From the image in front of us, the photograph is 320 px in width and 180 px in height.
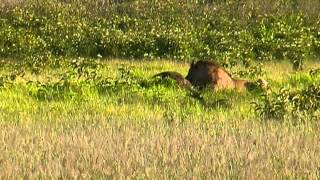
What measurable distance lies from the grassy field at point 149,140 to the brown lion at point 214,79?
1066mm

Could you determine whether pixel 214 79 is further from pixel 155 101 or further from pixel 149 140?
pixel 149 140

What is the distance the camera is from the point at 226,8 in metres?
23.5

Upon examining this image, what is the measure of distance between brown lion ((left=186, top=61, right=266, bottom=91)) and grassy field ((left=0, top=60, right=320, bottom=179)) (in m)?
1.07

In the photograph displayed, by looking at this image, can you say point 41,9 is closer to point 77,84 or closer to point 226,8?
point 226,8

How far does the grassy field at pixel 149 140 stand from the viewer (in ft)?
14.6

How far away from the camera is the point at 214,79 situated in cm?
1049

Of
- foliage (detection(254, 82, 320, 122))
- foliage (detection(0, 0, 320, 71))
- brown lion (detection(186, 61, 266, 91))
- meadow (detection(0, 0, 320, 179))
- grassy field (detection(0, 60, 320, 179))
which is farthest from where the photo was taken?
foliage (detection(0, 0, 320, 71))

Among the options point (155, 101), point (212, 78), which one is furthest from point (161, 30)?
point (155, 101)

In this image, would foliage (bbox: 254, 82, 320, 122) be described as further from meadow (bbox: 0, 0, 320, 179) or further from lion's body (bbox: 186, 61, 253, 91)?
lion's body (bbox: 186, 61, 253, 91)

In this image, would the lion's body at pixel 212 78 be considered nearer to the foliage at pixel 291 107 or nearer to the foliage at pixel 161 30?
the foliage at pixel 291 107

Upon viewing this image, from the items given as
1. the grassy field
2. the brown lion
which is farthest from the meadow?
the brown lion

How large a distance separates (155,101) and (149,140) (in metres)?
3.68

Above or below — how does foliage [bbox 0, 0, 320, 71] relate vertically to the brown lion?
above

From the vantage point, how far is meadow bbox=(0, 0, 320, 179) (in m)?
4.71
